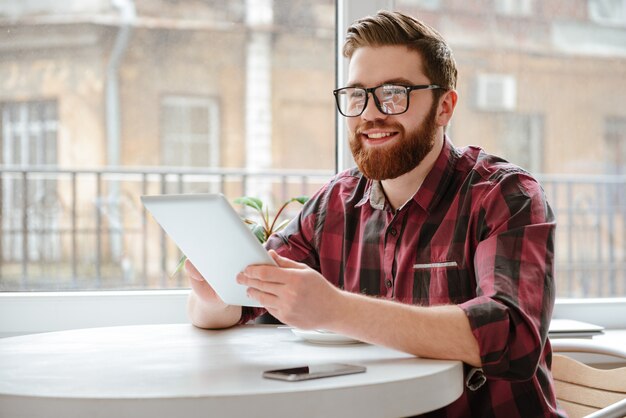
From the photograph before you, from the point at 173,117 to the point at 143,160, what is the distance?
0.85 ft

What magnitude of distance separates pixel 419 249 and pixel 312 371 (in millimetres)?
563

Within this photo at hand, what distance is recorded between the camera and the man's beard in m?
1.71

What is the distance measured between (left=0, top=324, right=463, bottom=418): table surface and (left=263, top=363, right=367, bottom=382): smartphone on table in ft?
0.05

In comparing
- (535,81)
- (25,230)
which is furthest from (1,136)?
(535,81)

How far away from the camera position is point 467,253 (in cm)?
157

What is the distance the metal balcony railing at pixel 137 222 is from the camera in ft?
11.2

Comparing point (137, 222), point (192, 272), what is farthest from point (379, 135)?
point (137, 222)

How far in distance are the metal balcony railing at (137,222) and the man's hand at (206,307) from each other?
1.68 m

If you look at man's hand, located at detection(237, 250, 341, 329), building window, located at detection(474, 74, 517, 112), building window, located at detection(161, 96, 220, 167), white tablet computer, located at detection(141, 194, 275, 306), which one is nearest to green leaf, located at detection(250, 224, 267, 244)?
white tablet computer, located at detection(141, 194, 275, 306)

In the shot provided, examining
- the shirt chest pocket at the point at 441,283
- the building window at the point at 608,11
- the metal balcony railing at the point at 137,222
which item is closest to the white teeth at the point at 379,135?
the shirt chest pocket at the point at 441,283

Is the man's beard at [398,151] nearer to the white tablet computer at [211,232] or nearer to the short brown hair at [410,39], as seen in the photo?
the short brown hair at [410,39]

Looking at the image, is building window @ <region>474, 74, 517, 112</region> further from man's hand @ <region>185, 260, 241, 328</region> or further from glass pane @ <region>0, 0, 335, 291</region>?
man's hand @ <region>185, 260, 241, 328</region>

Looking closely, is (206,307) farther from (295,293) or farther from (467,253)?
(467,253)

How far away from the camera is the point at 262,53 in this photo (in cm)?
380
